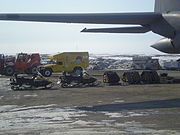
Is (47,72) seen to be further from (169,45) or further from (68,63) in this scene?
(169,45)

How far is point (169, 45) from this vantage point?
15.0 meters

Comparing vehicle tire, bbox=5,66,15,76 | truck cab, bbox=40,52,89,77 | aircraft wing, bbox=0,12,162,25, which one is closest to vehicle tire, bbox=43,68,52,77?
truck cab, bbox=40,52,89,77

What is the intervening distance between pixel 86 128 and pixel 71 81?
1243cm

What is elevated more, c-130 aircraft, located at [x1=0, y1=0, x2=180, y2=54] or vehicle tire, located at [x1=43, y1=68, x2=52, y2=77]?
c-130 aircraft, located at [x1=0, y1=0, x2=180, y2=54]

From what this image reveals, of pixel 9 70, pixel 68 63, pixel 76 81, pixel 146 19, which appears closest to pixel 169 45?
pixel 146 19

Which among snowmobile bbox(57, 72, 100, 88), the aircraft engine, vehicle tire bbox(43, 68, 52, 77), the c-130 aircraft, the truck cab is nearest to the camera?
the c-130 aircraft

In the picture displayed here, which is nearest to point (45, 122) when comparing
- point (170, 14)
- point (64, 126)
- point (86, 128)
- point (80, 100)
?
point (64, 126)

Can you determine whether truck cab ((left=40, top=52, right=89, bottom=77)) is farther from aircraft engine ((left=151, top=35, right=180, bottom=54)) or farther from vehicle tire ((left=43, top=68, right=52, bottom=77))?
aircraft engine ((left=151, top=35, right=180, bottom=54))

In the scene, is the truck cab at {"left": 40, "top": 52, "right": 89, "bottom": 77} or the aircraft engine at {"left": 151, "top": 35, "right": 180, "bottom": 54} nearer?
the aircraft engine at {"left": 151, "top": 35, "right": 180, "bottom": 54}

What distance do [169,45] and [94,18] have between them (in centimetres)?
400

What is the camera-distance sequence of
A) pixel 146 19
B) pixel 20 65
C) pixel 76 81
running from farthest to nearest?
pixel 20 65 < pixel 76 81 < pixel 146 19

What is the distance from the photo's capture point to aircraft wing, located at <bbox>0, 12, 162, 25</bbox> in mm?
13211

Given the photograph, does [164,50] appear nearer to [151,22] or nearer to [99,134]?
[151,22]

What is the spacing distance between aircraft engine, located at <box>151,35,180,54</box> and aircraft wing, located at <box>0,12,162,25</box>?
4.20ft
